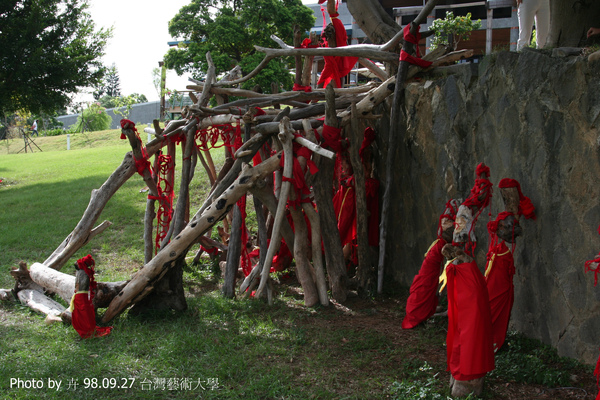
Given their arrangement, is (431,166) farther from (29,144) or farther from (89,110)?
(89,110)

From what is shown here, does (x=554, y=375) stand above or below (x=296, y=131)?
below

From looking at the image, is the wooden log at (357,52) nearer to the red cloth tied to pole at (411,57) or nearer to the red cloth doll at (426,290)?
the red cloth tied to pole at (411,57)

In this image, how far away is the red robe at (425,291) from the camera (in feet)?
15.8

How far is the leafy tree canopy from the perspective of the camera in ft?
57.7

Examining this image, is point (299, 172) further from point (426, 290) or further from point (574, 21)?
point (574, 21)

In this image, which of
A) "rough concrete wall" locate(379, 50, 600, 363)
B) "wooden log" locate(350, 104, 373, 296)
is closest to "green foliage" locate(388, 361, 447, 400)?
"rough concrete wall" locate(379, 50, 600, 363)

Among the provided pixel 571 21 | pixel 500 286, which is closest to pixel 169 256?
pixel 500 286

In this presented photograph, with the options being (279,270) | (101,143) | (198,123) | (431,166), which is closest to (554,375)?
(431,166)

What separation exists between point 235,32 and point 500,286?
15.7m

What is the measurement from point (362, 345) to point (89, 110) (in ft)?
101

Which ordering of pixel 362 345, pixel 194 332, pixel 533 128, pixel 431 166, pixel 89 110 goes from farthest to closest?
pixel 89 110 → pixel 431 166 → pixel 194 332 → pixel 362 345 → pixel 533 128

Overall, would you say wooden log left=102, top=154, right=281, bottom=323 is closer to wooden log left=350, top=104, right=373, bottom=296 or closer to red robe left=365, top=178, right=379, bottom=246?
wooden log left=350, top=104, right=373, bottom=296

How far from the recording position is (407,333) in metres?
4.89

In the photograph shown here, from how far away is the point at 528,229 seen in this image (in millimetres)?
4301
